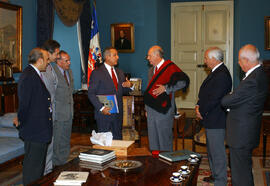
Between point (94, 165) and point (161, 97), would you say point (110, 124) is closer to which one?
point (161, 97)

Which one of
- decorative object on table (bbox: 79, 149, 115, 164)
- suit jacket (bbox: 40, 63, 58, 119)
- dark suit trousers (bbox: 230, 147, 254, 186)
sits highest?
suit jacket (bbox: 40, 63, 58, 119)

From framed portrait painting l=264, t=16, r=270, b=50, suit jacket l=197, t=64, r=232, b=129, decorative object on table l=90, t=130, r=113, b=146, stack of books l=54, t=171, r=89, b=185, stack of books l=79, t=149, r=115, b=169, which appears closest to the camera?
stack of books l=54, t=171, r=89, b=185

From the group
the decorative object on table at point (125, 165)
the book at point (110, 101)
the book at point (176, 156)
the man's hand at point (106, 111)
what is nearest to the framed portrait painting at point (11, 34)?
the book at point (110, 101)

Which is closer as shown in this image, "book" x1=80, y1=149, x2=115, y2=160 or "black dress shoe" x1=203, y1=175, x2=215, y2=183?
"book" x1=80, y1=149, x2=115, y2=160

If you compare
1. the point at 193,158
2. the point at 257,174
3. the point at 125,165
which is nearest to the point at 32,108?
the point at 125,165

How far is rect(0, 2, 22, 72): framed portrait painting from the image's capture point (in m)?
5.25

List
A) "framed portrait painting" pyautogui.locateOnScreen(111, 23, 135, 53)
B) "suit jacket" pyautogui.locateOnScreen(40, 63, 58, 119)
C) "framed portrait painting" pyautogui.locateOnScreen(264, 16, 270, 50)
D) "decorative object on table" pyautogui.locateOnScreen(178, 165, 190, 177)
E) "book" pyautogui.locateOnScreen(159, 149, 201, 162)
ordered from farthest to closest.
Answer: "framed portrait painting" pyautogui.locateOnScreen(111, 23, 135, 53) < "framed portrait painting" pyautogui.locateOnScreen(264, 16, 270, 50) < "suit jacket" pyautogui.locateOnScreen(40, 63, 58, 119) < "book" pyautogui.locateOnScreen(159, 149, 201, 162) < "decorative object on table" pyautogui.locateOnScreen(178, 165, 190, 177)

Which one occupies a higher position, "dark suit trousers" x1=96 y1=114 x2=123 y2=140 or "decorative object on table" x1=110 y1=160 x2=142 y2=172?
"dark suit trousers" x1=96 y1=114 x2=123 y2=140

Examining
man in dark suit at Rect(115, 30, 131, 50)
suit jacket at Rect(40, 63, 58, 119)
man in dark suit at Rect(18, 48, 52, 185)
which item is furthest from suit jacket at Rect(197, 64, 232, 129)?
man in dark suit at Rect(115, 30, 131, 50)

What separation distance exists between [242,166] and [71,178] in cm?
176

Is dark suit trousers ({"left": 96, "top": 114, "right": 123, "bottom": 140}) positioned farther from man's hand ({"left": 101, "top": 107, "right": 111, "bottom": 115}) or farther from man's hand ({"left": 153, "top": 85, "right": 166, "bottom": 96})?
man's hand ({"left": 153, "top": 85, "right": 166, "bottom": 96})

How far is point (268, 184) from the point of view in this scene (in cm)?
412

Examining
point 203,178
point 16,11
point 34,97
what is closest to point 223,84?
point 203,178

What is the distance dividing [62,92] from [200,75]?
20.0 feet
